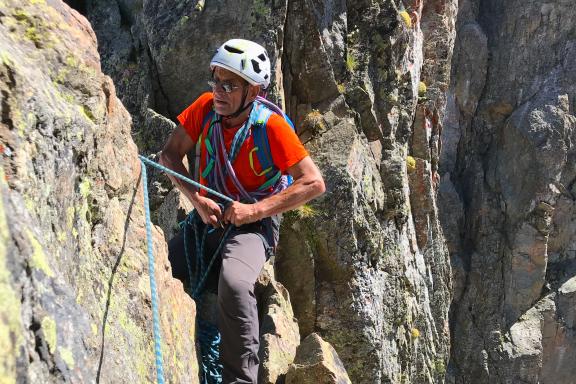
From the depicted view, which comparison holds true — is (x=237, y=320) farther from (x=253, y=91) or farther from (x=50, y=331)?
(x=50, y=331)

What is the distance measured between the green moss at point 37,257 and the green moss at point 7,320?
0.23m

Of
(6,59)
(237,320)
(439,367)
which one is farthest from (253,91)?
(439,367)

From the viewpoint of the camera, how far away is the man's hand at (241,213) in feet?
21.1

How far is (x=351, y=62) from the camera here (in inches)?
526

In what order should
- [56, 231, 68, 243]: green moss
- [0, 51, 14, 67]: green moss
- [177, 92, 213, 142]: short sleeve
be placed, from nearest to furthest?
[0, 51, 14, 67]: green moss → [56, 231, 68, 243]: green moss → [177, 92, 213, 142]: short sleeve

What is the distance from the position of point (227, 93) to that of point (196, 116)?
2.29 feet

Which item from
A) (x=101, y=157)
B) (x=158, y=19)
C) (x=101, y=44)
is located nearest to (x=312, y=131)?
(x=158, y=19)

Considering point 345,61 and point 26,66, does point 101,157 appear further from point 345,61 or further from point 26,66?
point 345,61

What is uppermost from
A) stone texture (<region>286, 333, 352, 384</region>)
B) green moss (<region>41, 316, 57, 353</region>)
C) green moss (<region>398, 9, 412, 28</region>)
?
green moss (<region>398, 9, 412, 28</region>)

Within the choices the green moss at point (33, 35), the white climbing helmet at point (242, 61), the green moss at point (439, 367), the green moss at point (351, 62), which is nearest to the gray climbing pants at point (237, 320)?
the white climbing helmet at point (242, 61)

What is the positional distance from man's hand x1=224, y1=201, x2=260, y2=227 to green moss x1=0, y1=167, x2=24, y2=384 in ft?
13.0

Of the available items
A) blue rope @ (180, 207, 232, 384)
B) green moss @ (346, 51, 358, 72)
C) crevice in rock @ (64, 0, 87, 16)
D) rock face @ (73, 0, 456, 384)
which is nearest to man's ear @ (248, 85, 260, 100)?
blue rope @ (180, 207, 232, 384)

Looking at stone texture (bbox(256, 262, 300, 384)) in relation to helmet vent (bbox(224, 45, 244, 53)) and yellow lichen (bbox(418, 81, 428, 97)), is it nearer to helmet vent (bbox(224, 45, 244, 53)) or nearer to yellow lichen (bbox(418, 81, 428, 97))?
helmet vent (bbox(224, 45, 244, 53))

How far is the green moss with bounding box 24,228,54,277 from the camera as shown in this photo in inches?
108
